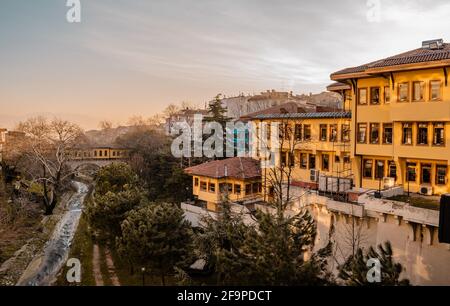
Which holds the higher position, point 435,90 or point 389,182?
point 435,90

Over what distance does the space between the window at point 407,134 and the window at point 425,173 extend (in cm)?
112

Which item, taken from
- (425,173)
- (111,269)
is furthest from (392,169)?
(111,269)

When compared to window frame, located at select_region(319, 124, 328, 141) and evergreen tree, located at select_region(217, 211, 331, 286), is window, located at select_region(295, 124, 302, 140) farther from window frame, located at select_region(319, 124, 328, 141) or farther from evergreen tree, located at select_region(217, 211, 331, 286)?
evergreen tree, located at select_region(217, 211, 331, 286)

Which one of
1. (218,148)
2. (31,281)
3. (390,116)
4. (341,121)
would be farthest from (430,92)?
(218,148)

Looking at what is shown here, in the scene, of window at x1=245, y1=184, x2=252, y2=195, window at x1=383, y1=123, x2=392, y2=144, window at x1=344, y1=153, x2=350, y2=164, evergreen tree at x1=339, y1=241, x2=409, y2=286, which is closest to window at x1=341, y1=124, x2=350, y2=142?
window at x1=344, y1=153, x2=350, y2=164

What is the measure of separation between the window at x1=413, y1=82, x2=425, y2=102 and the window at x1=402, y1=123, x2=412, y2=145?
1.15m

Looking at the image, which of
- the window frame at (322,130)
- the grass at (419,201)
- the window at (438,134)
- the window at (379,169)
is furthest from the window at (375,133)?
the window frame at (322,130)

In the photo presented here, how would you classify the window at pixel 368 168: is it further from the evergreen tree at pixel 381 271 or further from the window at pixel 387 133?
the evergreen tree at pixel 381 271

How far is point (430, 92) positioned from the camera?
13.5 metres

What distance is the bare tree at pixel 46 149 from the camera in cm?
2892

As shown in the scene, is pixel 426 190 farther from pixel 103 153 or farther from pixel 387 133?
pixel 103 153

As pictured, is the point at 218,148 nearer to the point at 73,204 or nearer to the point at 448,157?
the point at 73,204

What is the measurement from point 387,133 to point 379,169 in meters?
1.77

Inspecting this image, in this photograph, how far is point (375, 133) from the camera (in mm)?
16062
